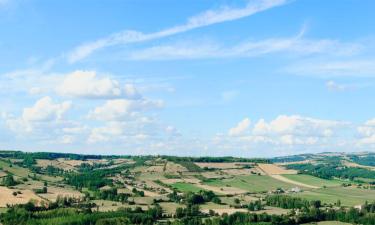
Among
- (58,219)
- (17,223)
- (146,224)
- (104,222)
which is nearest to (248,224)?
(146,224)

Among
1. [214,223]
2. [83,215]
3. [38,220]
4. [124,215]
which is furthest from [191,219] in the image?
[38,220]

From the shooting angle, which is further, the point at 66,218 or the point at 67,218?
the point at 66,218

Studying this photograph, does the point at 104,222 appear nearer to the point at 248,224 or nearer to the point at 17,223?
the point at 17,223

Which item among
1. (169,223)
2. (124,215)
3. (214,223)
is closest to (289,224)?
(214,223)

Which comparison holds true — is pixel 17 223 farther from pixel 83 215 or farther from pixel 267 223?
pixel 267 223

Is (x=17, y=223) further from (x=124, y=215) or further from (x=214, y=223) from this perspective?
(x=214, y=223)

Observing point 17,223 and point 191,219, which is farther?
point 191,219

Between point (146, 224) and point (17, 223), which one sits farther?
point (146, 224)
